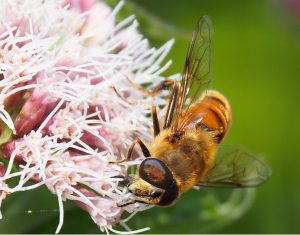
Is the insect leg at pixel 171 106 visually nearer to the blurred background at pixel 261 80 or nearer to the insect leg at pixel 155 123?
the insect leg at pixel 155 123

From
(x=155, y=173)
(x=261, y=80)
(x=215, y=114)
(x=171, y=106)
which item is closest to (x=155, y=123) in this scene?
(x=171, y=106)

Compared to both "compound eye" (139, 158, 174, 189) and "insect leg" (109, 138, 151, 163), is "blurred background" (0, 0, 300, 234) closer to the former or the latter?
"insect leg" (109, 138, 151, 163)

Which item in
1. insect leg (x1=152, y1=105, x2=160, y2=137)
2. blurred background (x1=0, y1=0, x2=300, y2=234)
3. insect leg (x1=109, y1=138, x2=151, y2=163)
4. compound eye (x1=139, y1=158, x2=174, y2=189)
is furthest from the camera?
blurred background (x1=0, y1=0, x2=300, y2=234)

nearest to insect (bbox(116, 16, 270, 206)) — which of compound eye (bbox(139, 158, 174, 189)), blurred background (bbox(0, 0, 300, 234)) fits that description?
compound eye (bbox(139, 158, 174, 189))

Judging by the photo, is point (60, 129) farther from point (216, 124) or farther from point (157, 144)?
point (216, 124)

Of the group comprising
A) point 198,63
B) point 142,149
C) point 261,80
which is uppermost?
point 261,80

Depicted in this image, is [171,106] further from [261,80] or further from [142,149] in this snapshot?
[261,80]

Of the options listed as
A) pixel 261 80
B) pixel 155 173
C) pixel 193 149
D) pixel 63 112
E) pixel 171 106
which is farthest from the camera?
pixel 261 80
